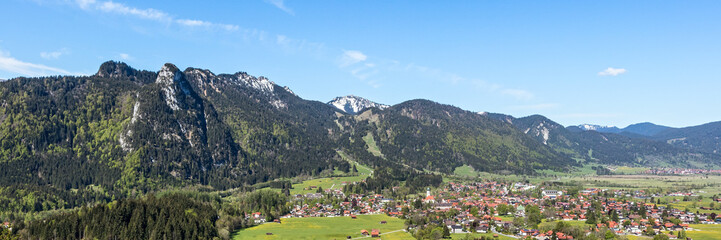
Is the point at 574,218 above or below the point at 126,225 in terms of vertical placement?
above

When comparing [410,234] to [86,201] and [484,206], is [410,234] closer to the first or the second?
[484,206]

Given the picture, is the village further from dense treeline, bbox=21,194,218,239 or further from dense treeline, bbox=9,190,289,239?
dense treeline, bbox=21,194,218,239

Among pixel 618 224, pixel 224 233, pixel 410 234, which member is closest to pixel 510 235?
pixel 410 234

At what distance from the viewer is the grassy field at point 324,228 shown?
134625 mm

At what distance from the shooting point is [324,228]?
147 meters

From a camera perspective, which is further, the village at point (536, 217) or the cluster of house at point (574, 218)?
the cluster of house at point (574, 218)

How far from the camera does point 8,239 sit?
11119 centimetres

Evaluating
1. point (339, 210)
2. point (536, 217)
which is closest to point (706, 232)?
point (536, 217)

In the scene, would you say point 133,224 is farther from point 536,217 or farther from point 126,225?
point 536,217

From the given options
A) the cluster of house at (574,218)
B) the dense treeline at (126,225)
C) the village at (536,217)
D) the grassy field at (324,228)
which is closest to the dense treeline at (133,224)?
the dense treeline at (126,225)

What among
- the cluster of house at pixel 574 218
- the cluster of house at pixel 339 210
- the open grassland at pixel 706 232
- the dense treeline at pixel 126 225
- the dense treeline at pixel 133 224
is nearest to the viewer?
the dense treeline at pixel 126 225

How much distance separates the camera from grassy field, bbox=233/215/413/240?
442 ft

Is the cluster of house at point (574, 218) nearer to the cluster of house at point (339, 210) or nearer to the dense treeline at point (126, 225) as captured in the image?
the cluster of house at point (339, 210)

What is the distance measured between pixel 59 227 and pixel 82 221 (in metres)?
5.49
